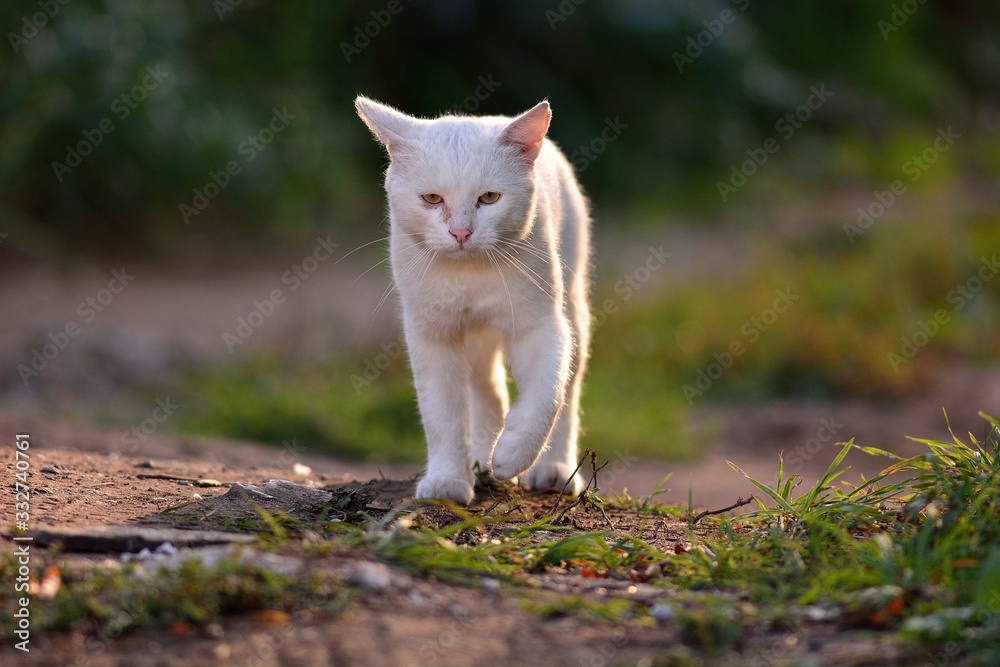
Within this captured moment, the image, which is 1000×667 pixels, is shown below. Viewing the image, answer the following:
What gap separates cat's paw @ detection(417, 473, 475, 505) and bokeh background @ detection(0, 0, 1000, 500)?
2607mm

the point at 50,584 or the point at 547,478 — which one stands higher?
the point at 547,478

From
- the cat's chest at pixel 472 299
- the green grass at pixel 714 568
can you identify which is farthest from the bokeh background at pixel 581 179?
the green grass at pixel 714 568

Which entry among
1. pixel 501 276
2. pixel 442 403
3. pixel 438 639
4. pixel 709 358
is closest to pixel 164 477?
pixel 442 403

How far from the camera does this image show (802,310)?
334 inches

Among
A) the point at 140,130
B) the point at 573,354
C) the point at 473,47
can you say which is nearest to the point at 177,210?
the point at 140,130

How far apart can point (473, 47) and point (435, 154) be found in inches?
372

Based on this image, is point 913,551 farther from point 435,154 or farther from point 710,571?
point 435,154
